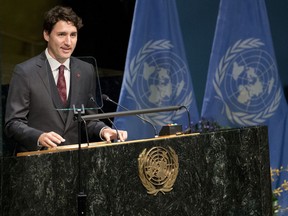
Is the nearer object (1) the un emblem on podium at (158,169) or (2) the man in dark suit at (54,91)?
(1) the un emblem on podium at (158,169)

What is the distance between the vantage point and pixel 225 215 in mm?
4527

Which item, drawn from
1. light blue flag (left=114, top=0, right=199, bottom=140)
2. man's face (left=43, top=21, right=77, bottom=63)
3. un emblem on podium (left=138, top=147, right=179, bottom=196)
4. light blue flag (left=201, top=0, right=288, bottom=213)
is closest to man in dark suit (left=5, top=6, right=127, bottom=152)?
man's face (left=43, top=21, right=77, bottom=63)

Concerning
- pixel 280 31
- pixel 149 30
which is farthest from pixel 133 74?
pixel 280 31

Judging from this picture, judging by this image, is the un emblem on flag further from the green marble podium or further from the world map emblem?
Answer: the green marble podium

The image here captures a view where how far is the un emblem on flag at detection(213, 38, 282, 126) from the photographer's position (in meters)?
6.74

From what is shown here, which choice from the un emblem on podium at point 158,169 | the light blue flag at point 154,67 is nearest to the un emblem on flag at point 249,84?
the light blue flag at point 154,67

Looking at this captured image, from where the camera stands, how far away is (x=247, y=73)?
6770mm

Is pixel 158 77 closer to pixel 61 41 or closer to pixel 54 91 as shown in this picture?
pixel 61 41

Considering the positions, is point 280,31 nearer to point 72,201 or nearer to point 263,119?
point 263,119

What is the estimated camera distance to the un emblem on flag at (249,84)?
265 inches

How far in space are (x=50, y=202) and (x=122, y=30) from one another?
3.29 meters

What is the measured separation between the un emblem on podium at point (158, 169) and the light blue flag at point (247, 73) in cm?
243

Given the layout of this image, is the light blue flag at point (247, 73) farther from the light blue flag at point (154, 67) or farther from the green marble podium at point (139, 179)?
the green marble podium at point (139, 179)

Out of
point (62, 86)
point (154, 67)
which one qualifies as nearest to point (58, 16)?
point (62, 86)
